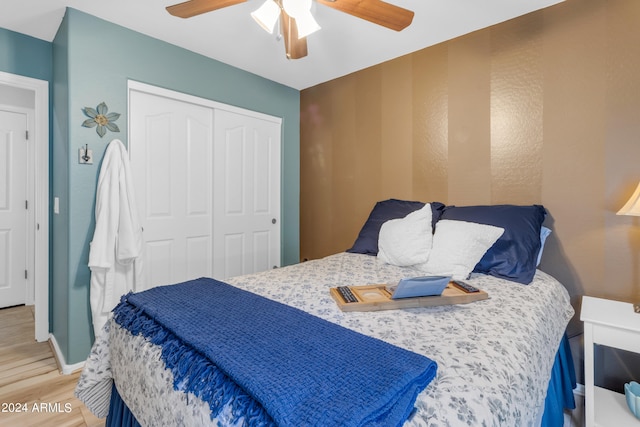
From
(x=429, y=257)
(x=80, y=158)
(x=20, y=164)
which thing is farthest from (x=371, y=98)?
(x=20, y=164)

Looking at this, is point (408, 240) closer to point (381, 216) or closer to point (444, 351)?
point (381, 216)

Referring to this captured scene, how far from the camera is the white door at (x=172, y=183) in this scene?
245cm

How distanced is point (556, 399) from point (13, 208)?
4.78 meters

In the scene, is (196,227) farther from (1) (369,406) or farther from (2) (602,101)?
(2) (602,101)

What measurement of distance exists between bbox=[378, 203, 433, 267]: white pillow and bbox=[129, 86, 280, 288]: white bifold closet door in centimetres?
157

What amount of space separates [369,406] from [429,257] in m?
1.36

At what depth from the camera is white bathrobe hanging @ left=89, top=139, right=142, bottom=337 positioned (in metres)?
2.10

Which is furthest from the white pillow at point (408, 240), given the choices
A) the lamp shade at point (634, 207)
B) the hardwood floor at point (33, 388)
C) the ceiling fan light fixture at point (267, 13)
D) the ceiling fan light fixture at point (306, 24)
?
the hardwood floor at point (33, 388)

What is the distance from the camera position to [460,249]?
1.76 metres

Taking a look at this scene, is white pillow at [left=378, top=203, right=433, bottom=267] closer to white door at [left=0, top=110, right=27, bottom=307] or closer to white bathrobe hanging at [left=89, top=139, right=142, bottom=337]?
white bathrobe hanging at [left=89, top=139, right=142, bottom=337]

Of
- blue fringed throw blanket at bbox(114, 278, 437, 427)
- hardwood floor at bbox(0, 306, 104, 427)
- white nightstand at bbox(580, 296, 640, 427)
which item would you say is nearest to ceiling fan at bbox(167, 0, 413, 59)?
blue fringed throw blanket at bbox(114, 278, 437, 427)

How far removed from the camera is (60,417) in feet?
5.54

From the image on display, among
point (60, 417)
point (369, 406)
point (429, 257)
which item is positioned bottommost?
point (60, 417)

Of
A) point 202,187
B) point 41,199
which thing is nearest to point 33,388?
point 41,199
